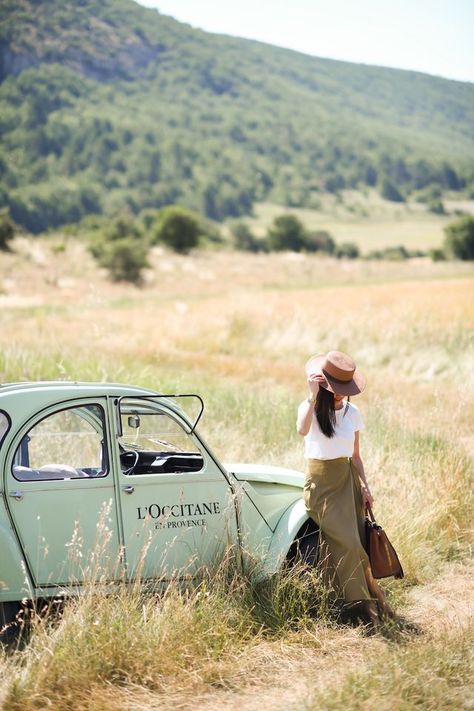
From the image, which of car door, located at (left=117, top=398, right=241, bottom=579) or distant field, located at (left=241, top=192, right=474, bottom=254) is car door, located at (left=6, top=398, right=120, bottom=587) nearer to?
car door, located at (left=117, top=398, right=241, bottom=579)

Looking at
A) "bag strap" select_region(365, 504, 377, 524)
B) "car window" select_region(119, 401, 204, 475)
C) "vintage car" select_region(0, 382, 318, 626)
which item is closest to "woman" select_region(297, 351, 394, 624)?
"bag strap" select_region(365, 504, 377, 524)

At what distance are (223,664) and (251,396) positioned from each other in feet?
28.5

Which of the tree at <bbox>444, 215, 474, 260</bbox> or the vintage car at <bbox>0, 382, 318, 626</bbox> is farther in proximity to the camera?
the tree at <bbox>444, 215, 474, 260</bbox>

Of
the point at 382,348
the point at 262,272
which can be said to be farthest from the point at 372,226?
the point at 382,348

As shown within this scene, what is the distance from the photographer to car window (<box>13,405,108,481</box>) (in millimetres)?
6129

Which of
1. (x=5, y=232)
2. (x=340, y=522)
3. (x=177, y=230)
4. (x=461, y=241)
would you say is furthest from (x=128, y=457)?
(x=461, y=241)

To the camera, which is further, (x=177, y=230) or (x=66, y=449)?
(x=177, y=230)

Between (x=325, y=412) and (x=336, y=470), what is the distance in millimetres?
421

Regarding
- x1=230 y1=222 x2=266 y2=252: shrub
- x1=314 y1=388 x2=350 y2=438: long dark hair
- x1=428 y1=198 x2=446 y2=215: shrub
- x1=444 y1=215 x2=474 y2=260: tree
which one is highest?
x1=428 y1=198 x2=446 y2=215: shrub

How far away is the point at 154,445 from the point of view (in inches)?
265

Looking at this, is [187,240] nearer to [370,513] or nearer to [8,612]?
[370,513]

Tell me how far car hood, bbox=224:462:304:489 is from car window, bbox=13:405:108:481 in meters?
1.04

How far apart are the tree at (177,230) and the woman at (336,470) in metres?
79.1

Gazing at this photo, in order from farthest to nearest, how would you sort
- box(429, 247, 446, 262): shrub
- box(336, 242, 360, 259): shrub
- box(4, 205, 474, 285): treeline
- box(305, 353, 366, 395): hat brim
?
1. box(336, 242, 360, 259): shrub
2. box(429, 247, 446, 262): shrub
3. box(4, 205, 474, 285): treeline
4. box(305, 353, 366, 395): hat brim
